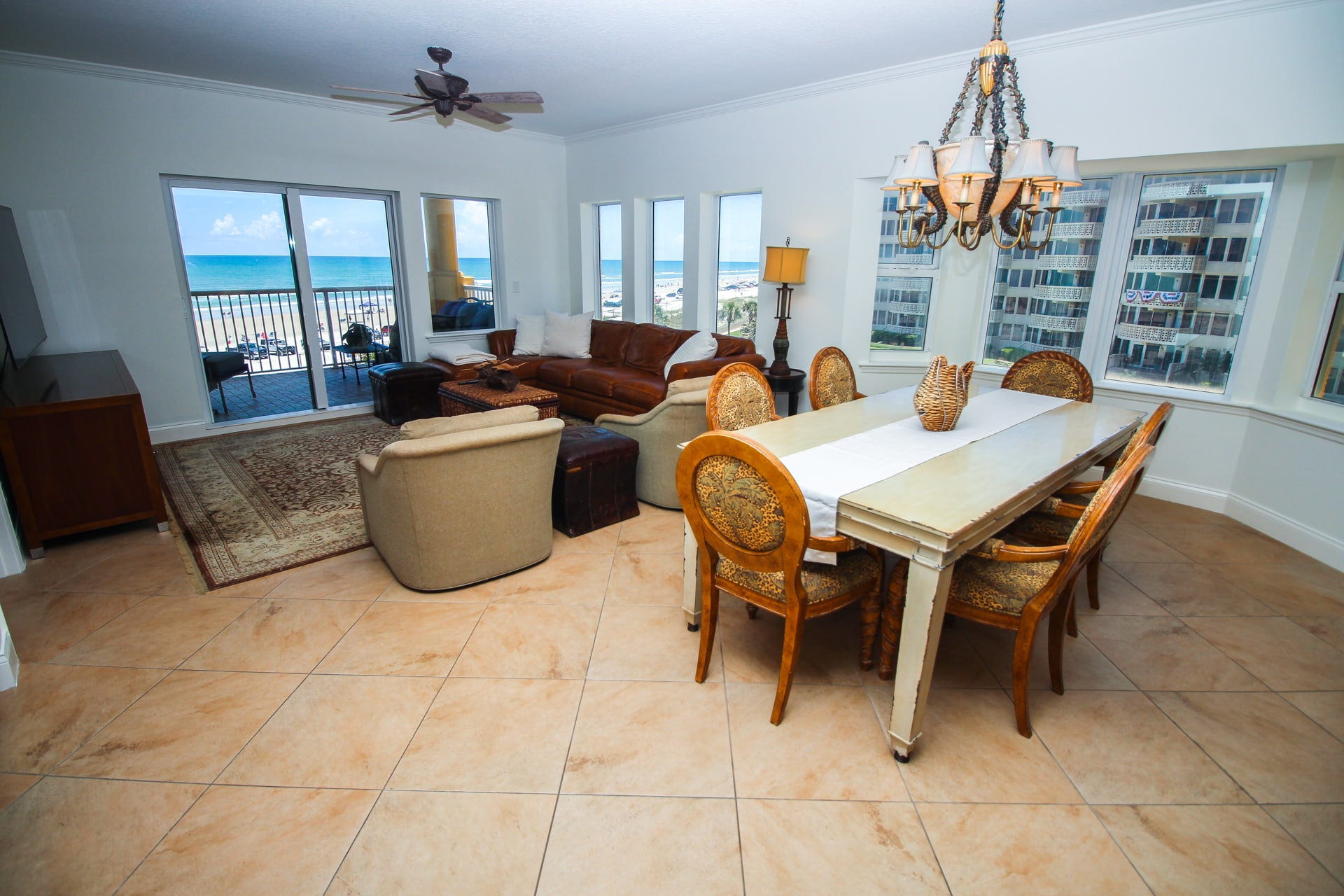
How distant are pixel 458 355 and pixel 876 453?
15.1 feet

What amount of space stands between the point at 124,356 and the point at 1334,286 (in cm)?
797

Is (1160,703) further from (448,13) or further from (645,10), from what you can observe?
(448,13)

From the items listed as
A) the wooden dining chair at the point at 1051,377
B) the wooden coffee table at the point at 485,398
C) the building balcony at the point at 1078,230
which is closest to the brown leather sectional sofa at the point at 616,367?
the wooden coffee table at the point at 485,398

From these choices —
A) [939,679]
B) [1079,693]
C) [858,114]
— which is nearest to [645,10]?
[858,114]

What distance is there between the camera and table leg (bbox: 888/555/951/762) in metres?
1.72

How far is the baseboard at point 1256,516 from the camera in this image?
3211mm

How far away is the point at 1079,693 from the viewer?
7.32 feet

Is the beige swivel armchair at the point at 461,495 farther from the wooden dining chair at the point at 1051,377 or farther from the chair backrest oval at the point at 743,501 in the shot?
the wooden dining chair at the point at 1051,377

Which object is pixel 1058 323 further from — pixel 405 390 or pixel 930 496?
pixel 405 390

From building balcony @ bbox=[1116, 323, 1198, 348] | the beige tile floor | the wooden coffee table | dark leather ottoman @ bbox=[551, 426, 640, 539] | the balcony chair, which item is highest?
building balcony @ bbox=[1116, 323, 1198, 348]

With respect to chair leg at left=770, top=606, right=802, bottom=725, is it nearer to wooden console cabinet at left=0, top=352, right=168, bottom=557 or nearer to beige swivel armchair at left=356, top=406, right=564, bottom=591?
beige swivel armchair at left=356, top=406, right=564, bottom=591

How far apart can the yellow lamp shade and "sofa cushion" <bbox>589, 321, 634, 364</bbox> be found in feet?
5.62

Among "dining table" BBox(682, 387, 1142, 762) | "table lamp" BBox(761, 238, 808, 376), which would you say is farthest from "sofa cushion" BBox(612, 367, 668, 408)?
"dining table" BBox(682, 387, 1142, 762)

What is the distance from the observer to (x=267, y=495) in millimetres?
3961
